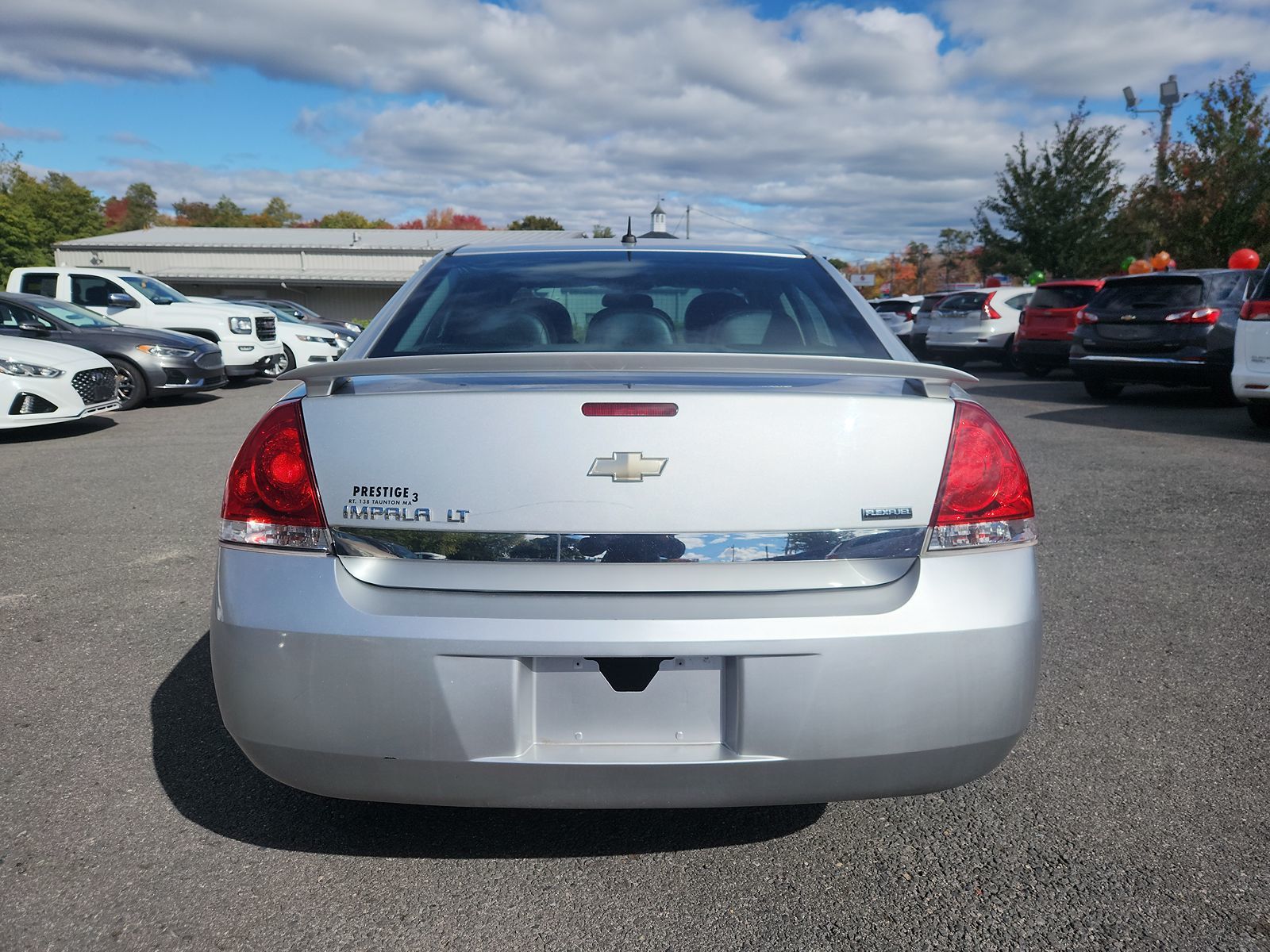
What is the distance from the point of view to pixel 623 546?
2.00 meters

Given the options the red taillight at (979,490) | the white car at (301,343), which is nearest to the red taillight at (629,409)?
the red taillight at (979,490)

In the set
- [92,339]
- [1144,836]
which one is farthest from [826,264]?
[92,339]

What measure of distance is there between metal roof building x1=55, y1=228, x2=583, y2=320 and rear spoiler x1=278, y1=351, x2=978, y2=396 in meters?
54.2

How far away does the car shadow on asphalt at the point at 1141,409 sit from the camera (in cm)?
991

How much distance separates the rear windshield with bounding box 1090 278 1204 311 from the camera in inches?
447

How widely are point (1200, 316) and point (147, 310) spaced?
14.4 m

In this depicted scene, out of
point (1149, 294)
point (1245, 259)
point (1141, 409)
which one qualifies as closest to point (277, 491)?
point (1141, 409)

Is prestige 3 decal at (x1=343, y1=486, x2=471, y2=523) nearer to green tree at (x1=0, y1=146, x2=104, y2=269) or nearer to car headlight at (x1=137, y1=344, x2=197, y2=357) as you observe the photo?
car headlight at (x1=137, y1=344, x2=197, y2=357)

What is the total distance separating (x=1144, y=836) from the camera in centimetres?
249

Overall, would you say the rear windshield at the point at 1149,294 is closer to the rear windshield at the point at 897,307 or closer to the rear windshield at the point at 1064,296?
the rear windshield at the point at 1064,296

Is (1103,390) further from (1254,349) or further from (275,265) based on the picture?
(275,265)

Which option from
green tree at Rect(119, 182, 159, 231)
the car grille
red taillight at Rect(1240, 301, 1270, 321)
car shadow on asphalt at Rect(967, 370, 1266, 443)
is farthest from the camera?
green tree at Rect(119, 182, 159, 231)

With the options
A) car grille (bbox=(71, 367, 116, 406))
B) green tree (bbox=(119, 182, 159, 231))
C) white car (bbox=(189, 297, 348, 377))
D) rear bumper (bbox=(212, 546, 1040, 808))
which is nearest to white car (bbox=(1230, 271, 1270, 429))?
rear bumper (bbox=(212, 546, 1040, 808))

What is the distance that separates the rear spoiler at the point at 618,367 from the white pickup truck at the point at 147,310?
13.6 meters
